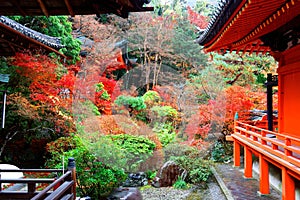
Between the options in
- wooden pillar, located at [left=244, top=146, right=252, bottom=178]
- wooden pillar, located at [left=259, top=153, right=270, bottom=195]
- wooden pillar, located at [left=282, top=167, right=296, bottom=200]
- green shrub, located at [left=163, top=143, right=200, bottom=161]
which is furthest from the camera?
green shrub, located at [left=163, top=143, right=200, bottom=161]

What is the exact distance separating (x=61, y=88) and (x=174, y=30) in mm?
12387

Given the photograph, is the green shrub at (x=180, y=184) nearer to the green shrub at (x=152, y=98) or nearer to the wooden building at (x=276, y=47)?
the wooden building at (x=276, y=47)

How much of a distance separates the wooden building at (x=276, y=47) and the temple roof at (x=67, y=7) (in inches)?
72.9

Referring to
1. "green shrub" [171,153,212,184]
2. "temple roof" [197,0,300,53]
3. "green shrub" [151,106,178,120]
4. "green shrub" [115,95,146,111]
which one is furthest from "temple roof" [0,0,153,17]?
"green shrub" [151,106,178,120]

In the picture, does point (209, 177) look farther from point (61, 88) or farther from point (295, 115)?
point (61, 88)

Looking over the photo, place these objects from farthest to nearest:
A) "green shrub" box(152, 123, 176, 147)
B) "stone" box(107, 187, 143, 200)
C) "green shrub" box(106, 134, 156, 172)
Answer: "green shrub" box(152, 123, 176, 147) < "green shrub" box(106, 134, 156, 172) < "stone" box(107, 187, 143, 200)

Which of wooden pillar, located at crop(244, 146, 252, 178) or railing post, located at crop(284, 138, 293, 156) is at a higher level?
railing post, located at crop(284, 138, 293, 156)

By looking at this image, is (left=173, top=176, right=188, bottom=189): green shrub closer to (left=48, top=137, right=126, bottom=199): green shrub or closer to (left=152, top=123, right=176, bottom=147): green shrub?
(left=48, top=137, right=126, bottom=199): green shrub

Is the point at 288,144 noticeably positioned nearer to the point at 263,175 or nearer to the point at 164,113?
the point at 263,175

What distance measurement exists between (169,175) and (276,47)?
6.70 metres

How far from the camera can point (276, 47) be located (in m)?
6.39

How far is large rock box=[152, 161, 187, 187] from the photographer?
10.5m

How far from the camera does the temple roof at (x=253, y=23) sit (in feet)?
12.3

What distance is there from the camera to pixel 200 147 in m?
12.8
